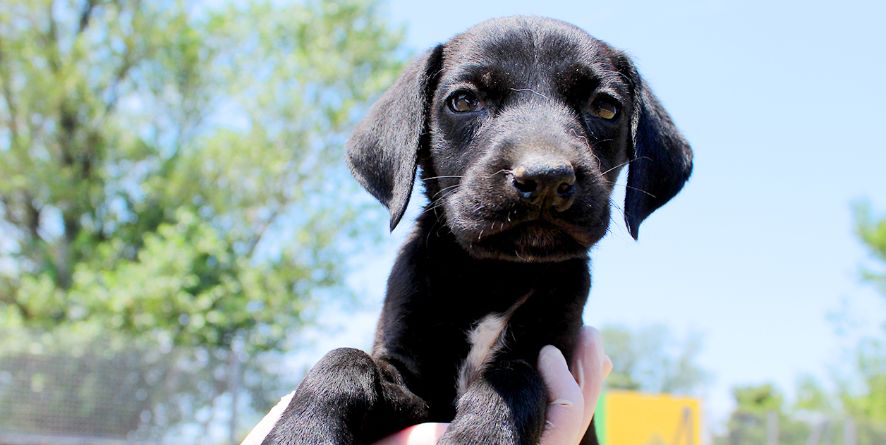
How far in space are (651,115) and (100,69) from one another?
21.2 metres

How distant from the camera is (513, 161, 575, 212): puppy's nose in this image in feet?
8.68

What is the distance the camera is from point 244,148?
70.6 ft

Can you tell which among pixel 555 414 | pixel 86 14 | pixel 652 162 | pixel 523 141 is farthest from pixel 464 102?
pixel 86 14

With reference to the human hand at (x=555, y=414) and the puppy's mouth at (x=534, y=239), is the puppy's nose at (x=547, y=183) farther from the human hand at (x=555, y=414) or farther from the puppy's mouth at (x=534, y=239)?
the human hand at (x=555, y=414)

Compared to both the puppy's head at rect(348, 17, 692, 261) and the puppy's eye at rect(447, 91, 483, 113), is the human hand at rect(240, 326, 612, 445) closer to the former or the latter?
the puppy's head at rect(348, 17, 692, 261)

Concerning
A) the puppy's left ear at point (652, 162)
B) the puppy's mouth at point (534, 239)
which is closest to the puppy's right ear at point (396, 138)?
the puppy's mouth at point (534, 239)

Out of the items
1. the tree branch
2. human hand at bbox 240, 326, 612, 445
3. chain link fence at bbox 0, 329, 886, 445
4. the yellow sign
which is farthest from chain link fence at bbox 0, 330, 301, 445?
human hand at bbox 240, 326, 612, 445

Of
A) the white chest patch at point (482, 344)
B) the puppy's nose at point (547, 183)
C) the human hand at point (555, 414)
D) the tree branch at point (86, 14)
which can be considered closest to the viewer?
the puppy's nose at point (547, 183)

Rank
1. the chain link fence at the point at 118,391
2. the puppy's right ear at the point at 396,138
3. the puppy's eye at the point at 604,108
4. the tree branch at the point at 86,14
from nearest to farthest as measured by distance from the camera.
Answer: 1. the puppy's right ear at the point at 396,138
2. the puppy's eye at the point at 604,108
3. the chain link fence at the point at 118,391
4. the tree branch at the point at 86,14

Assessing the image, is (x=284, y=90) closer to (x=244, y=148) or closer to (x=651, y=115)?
(x=244, y=148)

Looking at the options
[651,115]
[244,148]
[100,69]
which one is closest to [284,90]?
[244,148]

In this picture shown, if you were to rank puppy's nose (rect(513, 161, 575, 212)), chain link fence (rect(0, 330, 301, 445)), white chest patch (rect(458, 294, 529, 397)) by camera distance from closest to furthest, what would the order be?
puppy's nose (rect(513, 161, 575, 212))
white chest patch (rect(458, 294, 529, 397))
chain link fence (rect(0, 330, 301, 445))

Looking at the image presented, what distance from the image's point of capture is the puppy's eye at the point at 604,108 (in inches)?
132

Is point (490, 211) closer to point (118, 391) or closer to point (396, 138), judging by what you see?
point (396, 138)
